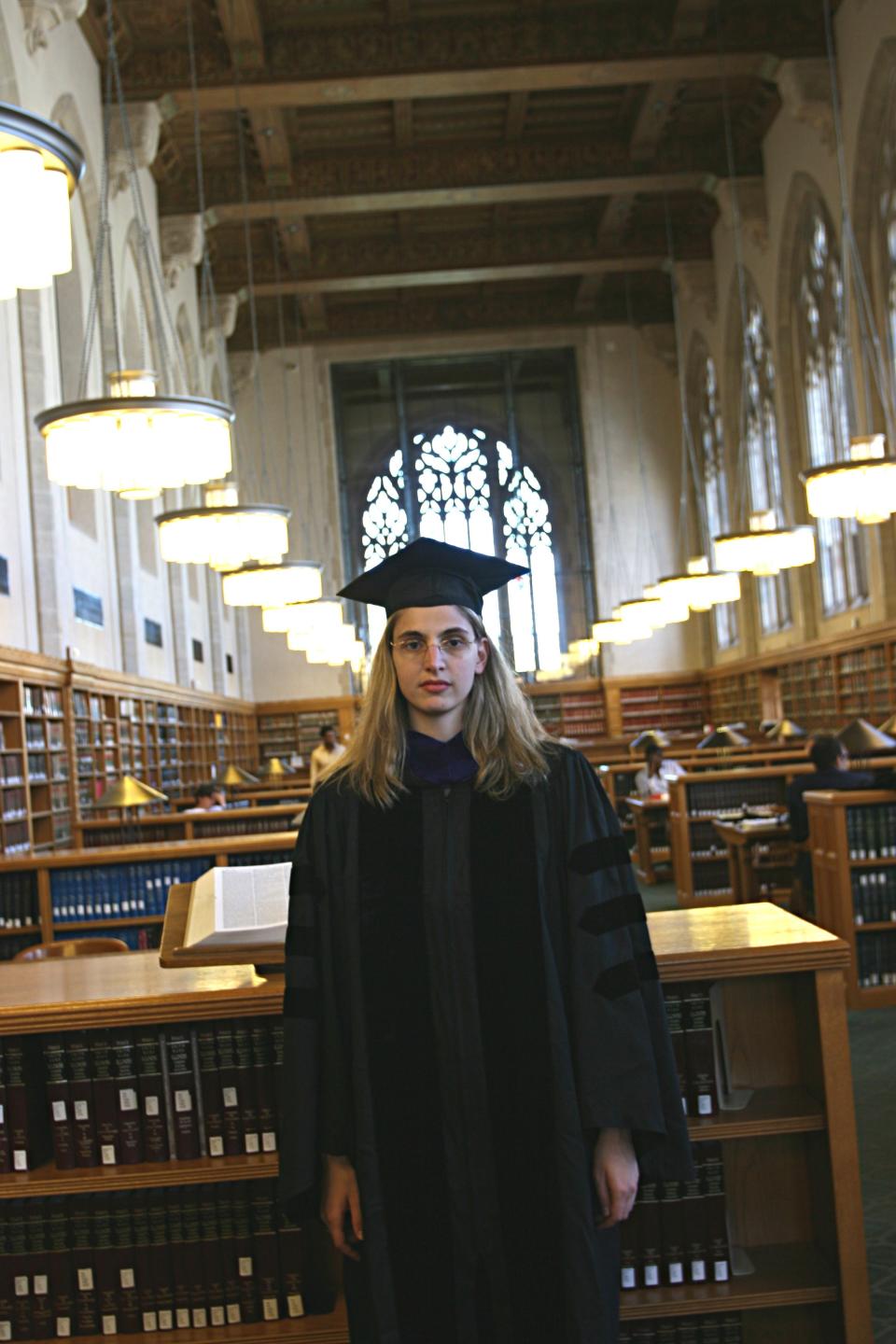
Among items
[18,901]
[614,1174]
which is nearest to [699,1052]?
[614,1174]

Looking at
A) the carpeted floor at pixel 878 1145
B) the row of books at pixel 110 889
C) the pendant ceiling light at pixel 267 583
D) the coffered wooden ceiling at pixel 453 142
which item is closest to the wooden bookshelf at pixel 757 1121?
the carpeted floor at pixel 878 1145

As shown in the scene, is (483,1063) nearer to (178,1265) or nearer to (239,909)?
(239,909)

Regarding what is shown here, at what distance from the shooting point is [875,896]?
7.42 metres

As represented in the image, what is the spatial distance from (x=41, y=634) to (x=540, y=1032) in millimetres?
10080

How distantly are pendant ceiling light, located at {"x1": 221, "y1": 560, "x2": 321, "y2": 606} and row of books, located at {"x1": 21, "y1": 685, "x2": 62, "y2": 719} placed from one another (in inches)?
89.3

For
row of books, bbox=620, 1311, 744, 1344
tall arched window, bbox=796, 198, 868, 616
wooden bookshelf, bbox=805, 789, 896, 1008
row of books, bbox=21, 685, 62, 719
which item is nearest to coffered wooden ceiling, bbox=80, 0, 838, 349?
tall arched window, bbox=796, 198, 868, 616

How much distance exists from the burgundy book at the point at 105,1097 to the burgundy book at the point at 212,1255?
0.77 feet

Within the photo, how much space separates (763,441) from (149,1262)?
19.7m

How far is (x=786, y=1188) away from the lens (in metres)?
3.25

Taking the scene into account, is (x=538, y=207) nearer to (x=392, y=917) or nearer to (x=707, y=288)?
(x=707, y=288)

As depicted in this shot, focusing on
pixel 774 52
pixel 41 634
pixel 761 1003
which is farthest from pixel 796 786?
pixel 774 52

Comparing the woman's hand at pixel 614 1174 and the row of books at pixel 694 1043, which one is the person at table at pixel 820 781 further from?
the woman's hand at pixel 614 1174

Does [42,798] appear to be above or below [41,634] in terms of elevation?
below

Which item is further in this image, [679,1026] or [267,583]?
[267,583]
